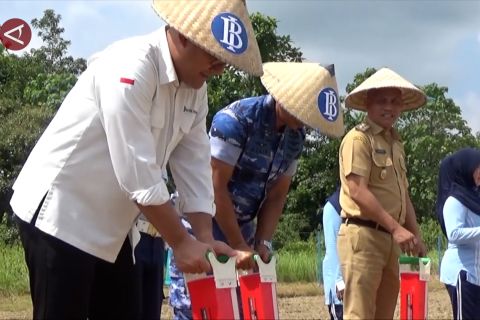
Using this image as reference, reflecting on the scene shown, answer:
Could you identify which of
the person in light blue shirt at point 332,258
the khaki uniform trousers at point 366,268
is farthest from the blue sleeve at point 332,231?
the khaki uniform trousers at point 366,268

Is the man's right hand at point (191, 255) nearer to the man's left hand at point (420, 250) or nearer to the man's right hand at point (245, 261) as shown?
the man's right hand at point (245, 261)

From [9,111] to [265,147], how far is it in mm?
20523

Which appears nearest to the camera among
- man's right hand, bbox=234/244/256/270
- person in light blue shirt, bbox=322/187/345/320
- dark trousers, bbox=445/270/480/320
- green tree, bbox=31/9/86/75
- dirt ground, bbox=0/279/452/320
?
man's right hand, bbox=234/244/256/270

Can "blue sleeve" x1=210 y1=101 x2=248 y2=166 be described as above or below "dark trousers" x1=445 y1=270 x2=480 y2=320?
above

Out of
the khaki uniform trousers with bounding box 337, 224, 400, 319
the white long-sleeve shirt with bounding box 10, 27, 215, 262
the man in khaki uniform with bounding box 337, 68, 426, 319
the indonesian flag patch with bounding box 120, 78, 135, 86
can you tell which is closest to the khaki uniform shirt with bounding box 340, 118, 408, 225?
the man in khaki uniform with bounding box 337, 68, 426, 319

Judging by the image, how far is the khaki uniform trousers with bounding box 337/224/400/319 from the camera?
4617mm

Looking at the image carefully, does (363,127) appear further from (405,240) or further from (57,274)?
(57,274)

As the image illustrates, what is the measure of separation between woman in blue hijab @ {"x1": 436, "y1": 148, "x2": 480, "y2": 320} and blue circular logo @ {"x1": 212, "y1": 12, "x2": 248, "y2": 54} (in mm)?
2888

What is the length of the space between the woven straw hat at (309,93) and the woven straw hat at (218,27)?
3.79 ft

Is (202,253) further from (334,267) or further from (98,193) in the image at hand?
(334,267)

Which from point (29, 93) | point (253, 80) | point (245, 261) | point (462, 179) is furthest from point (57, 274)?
point (29, 93)

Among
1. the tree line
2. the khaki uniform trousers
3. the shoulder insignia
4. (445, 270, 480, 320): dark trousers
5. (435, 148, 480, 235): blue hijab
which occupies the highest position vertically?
the tree line

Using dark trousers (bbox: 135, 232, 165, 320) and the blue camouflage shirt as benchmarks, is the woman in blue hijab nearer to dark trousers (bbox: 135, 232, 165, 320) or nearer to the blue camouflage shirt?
the blue camouflage shirt

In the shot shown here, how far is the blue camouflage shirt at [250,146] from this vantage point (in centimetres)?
392
